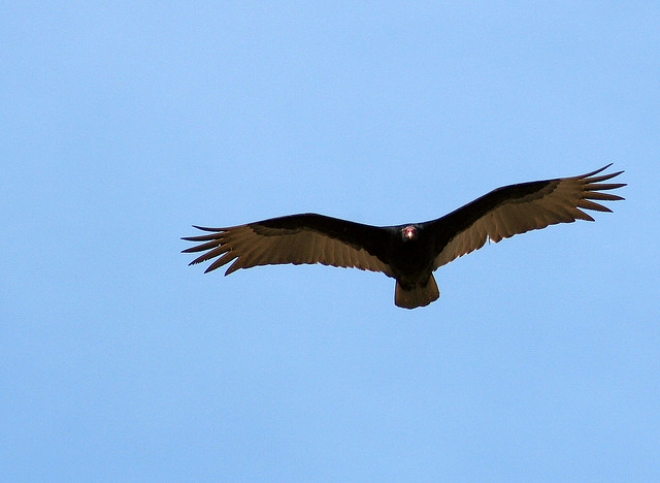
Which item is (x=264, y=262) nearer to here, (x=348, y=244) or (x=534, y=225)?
(x=348, y=244)

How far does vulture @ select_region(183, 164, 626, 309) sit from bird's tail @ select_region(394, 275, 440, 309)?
0.01 metres

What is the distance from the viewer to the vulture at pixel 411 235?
14.7 m

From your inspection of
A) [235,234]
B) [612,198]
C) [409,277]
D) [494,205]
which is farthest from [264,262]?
[612,198]

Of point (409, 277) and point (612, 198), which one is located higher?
point (612, 198)

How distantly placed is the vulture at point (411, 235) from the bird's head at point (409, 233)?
0.04 feet

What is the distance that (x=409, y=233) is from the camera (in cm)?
1453

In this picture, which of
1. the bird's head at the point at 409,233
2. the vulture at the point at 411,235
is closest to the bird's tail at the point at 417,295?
the vulture at the point at 411,235

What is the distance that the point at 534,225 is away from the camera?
1500 cm

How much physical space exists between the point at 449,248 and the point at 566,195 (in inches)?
56.4

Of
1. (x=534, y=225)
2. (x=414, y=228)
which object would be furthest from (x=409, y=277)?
(x=534, y=225)

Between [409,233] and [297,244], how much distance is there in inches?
56.6

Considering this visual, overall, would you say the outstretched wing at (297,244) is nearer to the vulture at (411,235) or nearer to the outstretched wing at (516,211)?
the vulture at (411,235)

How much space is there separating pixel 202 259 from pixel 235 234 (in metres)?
0.48

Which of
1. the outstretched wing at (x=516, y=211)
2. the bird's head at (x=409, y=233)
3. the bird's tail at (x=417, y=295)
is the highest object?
the outstretched wing at (x=516, y=211)
